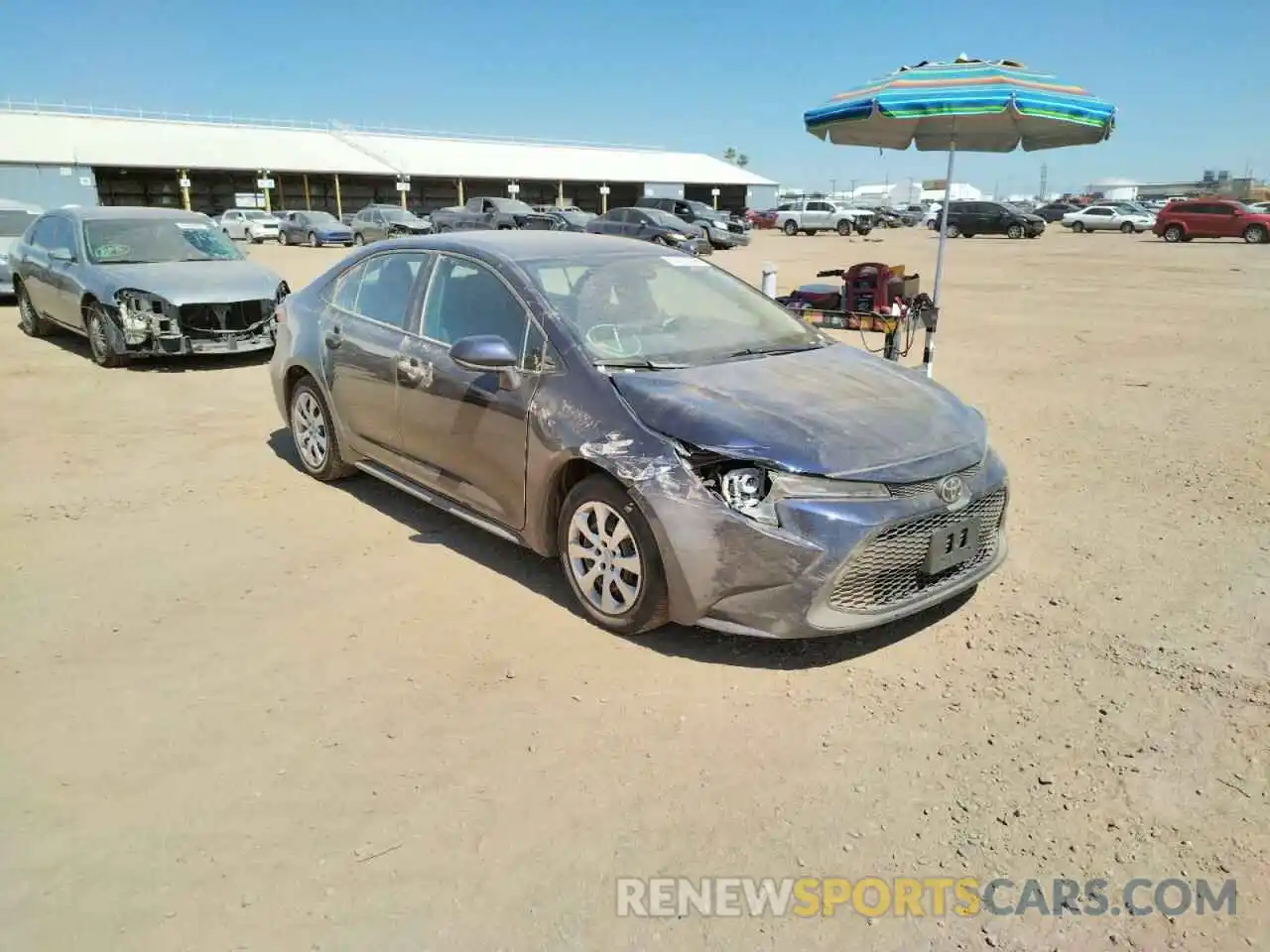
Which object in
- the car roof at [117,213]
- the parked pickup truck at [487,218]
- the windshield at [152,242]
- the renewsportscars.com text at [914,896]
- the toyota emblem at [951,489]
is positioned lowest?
the renewsportscars.com text at [914,896]

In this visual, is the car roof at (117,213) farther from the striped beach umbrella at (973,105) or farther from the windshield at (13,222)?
the striped beach umbrella at (973,105)

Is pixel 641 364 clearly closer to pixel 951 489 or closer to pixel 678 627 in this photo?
pixel 678 627

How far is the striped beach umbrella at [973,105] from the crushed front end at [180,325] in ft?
20.6

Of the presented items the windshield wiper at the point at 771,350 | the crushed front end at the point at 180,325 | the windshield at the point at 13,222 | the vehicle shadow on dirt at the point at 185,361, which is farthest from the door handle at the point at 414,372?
the windshield at the point at 13,222

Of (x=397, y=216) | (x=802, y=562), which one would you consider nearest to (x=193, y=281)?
(x=802, y=562)

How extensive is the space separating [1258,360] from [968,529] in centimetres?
845

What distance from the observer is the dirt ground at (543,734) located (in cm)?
235

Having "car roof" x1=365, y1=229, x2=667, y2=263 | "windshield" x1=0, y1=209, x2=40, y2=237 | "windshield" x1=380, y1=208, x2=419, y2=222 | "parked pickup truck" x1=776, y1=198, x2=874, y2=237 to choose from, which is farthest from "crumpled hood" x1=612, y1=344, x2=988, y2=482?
"parked pickup truck" x1=776, y1=198, x2=874, y2=237

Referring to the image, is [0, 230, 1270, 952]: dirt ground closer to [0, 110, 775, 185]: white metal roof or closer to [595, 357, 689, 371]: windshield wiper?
[595, 357, 689, 371]: windshield wiper

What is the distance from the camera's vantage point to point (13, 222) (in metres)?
14.3

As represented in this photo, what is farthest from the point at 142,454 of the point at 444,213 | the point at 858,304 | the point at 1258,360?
the point at 444,213

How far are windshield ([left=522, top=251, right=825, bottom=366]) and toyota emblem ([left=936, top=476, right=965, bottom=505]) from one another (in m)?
1.17

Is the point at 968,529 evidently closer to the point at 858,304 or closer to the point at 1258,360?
the point at 858,304

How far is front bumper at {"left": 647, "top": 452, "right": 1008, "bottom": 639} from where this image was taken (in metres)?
3.20
